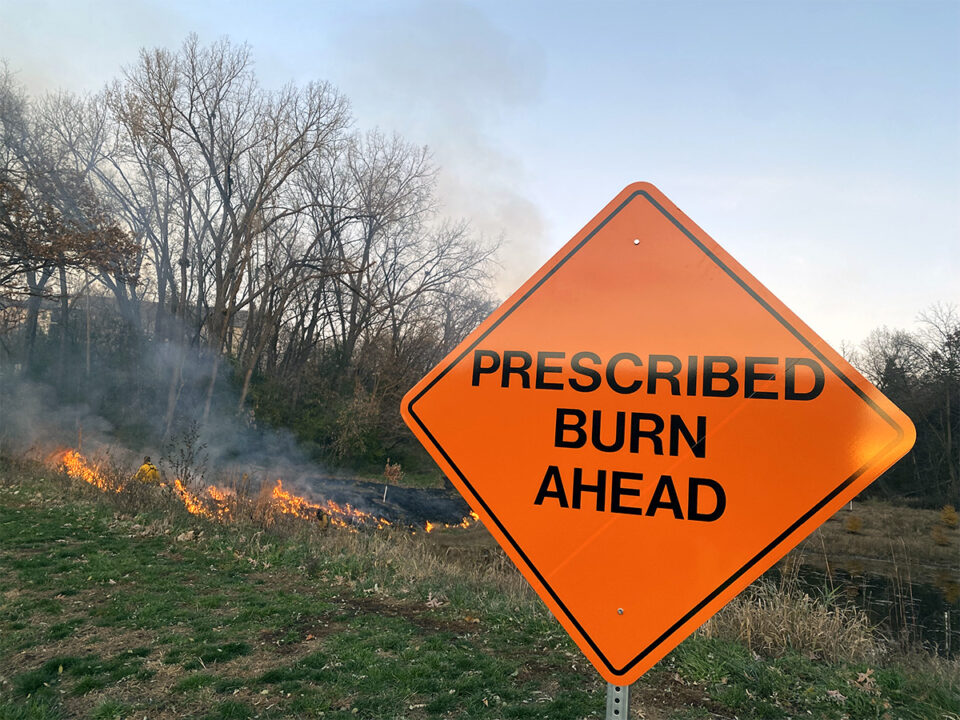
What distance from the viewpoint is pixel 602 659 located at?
2014mm

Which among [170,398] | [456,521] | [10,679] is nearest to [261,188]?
[170,398]

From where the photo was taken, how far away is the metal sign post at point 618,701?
1977 mm

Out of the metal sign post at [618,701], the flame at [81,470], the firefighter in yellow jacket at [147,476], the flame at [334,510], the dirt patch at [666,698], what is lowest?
the flame at [334,510]

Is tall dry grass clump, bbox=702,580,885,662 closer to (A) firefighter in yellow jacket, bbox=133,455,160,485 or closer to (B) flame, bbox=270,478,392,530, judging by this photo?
(B) flame, bbox=270,478,392,530

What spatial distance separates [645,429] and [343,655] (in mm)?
4427

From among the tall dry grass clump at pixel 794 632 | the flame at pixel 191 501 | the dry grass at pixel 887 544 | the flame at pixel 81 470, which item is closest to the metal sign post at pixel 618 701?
the tall dry grass clump at pixel 794 632

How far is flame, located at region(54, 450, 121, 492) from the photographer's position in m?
13.6

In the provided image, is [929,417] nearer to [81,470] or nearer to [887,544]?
[887,544]

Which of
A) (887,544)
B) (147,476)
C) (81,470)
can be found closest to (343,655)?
(147,476)

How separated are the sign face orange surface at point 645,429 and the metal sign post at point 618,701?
31mm

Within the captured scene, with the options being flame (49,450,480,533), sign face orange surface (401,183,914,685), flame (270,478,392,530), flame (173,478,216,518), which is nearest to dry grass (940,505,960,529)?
flame (49,450,480,533)

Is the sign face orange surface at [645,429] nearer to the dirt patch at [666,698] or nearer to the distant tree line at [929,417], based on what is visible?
the dirt patch at [666,698]

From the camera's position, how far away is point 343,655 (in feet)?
17.7

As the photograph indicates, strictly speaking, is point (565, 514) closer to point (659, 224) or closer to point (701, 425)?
point (701, 425)
